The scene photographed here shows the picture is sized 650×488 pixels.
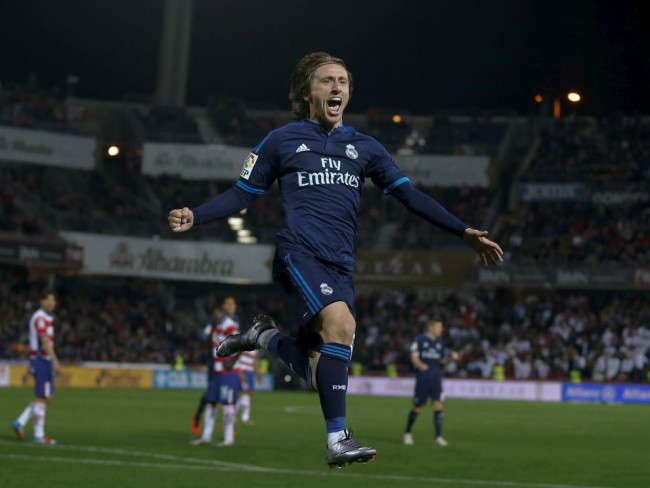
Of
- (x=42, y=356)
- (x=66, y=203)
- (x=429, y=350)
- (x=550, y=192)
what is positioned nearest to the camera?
(x=42, y=356)

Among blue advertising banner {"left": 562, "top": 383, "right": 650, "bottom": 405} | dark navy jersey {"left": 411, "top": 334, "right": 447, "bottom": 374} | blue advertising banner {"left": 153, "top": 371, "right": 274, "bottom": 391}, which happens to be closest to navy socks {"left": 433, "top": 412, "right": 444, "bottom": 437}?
dark navy jersey {"left": 411, "top": 334, "right": 447, "bottom": 374}

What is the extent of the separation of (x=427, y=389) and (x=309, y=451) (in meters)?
3.39

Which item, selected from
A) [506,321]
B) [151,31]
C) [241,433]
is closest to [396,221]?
[506,321]

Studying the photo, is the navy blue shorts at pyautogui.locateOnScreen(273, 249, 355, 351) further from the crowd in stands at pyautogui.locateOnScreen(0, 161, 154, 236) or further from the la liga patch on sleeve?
the crowd in stands at pyautogui.locateOnScreen(0, 161, 154, 236)

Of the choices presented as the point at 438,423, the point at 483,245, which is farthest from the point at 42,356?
the point at 483,245

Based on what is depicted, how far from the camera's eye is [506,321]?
47688 mm

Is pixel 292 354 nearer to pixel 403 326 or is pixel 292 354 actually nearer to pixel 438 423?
pixel 438 423

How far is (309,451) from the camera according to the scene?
63.3ft

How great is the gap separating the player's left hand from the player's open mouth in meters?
1.06

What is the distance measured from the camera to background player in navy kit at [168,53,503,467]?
21.8 ft

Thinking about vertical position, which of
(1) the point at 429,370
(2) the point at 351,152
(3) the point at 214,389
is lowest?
(3) the point at 214,389

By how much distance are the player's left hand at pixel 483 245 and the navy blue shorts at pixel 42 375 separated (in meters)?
13.2

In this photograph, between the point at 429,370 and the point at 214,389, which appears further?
the point at 429,370

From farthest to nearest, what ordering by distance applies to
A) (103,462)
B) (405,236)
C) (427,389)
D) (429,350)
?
(405,236), (429,350), (427,389), (103,462)
